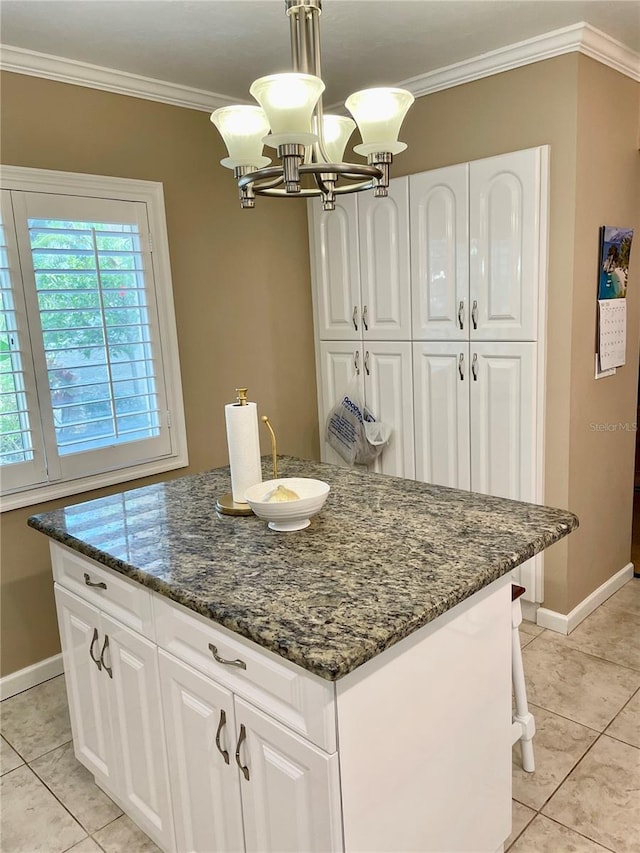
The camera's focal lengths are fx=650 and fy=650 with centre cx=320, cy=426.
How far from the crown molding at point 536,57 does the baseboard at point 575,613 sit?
242 cm

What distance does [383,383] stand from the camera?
11.3ft

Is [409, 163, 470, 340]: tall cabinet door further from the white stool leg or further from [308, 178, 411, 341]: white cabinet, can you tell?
the white stool leg

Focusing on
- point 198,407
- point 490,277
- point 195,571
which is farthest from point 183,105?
point 195,571

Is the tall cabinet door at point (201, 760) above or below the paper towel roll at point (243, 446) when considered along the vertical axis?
below

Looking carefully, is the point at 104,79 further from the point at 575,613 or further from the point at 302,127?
the point at 575,613

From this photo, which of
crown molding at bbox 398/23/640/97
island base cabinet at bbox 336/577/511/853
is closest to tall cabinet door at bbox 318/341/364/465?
crown molding at bbox 398/23/640/97

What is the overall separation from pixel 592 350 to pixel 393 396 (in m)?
0.99

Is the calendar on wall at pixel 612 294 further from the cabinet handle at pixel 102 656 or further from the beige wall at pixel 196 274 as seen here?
the cabinet handle at pixel 102 656

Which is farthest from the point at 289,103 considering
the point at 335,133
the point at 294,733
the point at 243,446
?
the point at 294,733

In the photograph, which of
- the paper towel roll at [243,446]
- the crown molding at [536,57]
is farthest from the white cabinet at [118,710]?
the crown molding at [536,57]

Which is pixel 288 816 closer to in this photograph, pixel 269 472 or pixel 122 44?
pixel 269 472

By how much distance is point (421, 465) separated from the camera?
337 centimetres

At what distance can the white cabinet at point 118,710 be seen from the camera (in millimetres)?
1745

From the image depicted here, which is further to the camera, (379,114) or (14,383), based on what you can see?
(14,383)
